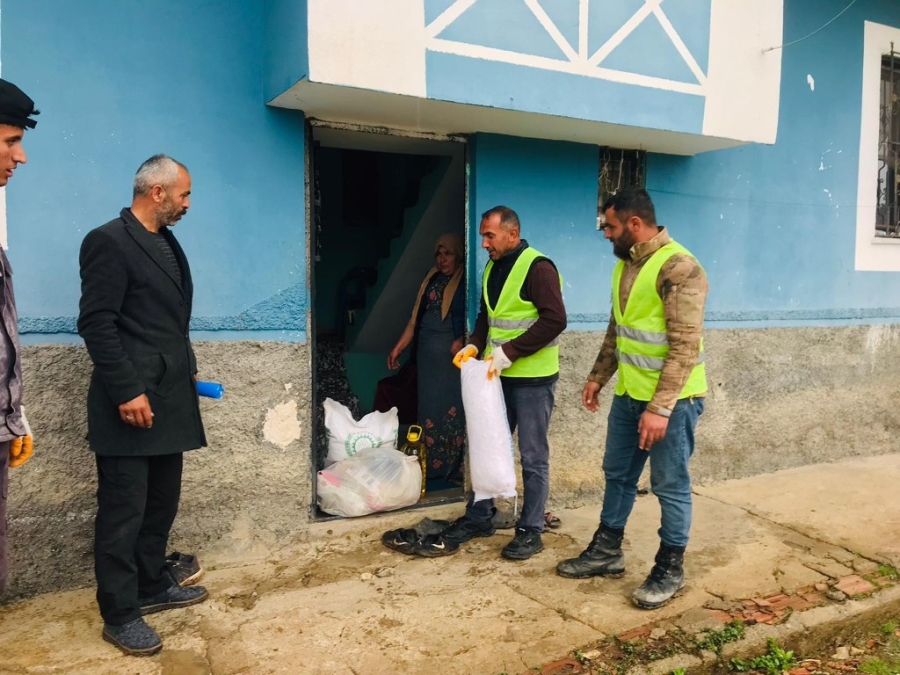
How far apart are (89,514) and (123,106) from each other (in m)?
2.05

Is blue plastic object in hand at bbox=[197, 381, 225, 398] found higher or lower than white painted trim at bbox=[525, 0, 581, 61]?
lower

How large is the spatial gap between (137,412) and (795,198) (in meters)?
5.35

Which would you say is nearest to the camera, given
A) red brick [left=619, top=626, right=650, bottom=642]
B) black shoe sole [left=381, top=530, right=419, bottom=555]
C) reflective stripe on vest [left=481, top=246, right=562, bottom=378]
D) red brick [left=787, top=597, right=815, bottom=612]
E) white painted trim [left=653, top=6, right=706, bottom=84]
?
red brick [left=619, top=626, right=650, bottom=642]

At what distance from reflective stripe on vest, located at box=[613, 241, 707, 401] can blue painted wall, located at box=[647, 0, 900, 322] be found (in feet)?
6.93

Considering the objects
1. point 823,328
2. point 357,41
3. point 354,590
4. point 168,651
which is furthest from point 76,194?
point 823,328

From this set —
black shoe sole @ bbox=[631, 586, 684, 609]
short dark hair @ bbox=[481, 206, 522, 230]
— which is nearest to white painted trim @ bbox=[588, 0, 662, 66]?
short dark hair @ bbox=[481, 206, 522, 230]

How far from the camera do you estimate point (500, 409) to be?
3949mm

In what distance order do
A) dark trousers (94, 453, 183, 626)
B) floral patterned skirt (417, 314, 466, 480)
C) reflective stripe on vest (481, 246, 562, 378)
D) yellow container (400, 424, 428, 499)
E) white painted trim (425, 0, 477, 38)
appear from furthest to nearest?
floral patterned skirt (417, 314, 466, 480) < yellow container (400, 424, 428, 499) < reflective stripe on vest (481, 246, 562, 378) < white painted trim (425, 0, 477, 38) < dark trousers (94, 453, 183, 626)

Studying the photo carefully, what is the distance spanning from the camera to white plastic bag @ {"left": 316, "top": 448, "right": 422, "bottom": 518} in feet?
13.9

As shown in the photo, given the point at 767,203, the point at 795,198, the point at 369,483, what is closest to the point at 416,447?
the point at 369,483

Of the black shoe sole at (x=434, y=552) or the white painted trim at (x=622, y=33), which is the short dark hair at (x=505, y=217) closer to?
the white painted trim at (x=622, y=33)

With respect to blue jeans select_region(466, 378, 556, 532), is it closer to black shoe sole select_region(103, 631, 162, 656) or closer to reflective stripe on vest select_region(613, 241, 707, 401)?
reflective stripe on vest select_region(613, 241, 707, 401)

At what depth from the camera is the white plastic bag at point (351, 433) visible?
4.55 meters

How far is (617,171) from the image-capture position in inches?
204
